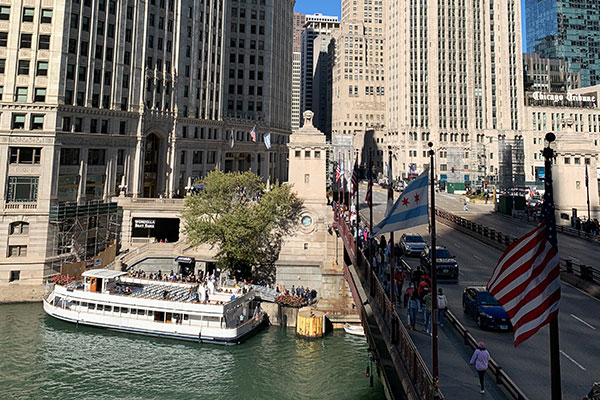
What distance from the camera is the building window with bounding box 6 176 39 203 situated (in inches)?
2047

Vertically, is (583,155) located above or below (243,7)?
below

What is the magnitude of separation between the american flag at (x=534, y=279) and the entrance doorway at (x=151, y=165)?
2682 inches

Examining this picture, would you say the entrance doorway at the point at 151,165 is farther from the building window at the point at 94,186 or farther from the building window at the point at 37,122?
the building window at the point at 37,122

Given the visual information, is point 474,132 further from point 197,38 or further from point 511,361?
point 511,361

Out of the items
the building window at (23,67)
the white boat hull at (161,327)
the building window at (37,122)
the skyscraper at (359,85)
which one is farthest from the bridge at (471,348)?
the skyscraper at (359,85)

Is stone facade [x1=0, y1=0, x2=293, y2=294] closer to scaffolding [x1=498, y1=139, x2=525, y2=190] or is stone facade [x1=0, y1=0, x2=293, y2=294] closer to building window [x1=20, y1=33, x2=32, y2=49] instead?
building window [x1=20, y1=33, x2=32, y2=49]

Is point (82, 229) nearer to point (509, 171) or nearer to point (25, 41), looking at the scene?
point (25, 41)

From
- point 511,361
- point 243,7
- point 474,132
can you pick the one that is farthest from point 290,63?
point 511,361

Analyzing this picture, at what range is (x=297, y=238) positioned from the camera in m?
52.9

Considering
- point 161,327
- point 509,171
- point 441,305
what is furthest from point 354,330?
point 509,171

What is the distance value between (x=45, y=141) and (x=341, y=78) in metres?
163

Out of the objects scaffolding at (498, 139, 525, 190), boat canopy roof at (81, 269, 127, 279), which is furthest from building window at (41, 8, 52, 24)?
scaffolding at (498, 139, 525, 190)

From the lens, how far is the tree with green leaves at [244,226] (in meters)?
51.3

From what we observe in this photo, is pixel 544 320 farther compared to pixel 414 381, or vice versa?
pixel 414 381
